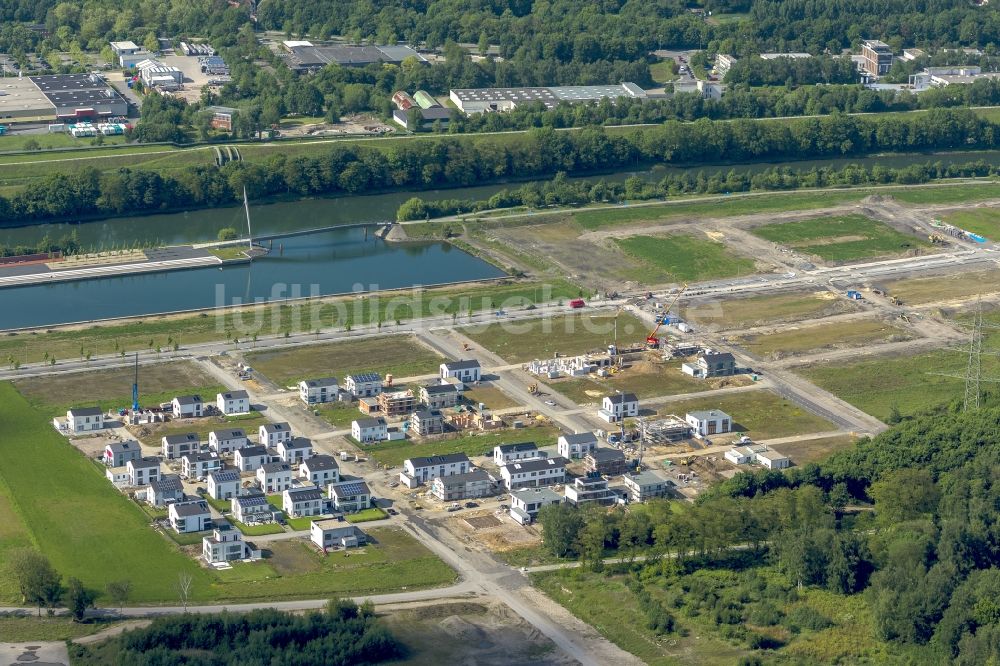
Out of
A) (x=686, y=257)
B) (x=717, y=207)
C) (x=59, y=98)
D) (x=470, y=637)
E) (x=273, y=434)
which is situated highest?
(x=59, y=98)

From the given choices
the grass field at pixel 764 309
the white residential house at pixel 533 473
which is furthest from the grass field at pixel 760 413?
the grass field at pixel 764 309

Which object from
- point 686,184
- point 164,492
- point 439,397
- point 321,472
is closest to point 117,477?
point 164,492

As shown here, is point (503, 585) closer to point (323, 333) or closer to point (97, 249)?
point (323, 333)

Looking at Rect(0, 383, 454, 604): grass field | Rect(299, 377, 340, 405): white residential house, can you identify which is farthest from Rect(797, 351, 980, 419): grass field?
Rect(0, 383, 454, 604): grass field

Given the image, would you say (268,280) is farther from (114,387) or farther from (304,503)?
(304,503)

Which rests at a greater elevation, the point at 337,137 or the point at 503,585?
the point at 337,137

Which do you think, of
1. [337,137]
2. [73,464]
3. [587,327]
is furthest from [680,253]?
[73,464]
